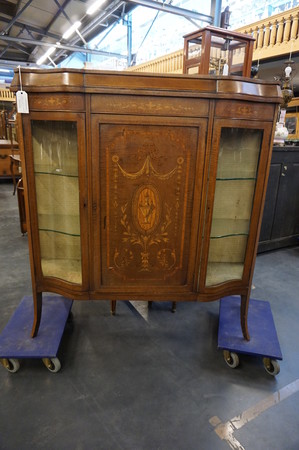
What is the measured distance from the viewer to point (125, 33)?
918cm

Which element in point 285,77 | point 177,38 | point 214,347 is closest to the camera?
point 214,347

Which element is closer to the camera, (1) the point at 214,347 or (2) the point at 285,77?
(1) the point at 214,347

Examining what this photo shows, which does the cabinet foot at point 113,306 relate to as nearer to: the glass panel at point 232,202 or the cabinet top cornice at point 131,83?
the glass panel at point 232,202

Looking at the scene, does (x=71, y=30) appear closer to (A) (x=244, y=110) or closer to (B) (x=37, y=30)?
(B) (x=37, y=30)

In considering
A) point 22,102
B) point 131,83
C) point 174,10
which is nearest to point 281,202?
point 131,83

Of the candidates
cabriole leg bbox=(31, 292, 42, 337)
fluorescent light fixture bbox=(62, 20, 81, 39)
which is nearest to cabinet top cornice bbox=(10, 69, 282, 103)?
cabriole leg bbox=(31, 292, 42, 337)

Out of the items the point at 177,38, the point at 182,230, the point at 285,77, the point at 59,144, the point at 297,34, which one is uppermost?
the point at 177,38

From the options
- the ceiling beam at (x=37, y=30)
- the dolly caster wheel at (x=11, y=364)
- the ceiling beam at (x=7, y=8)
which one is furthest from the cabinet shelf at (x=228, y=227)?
the ceiling beam at (x=37, y=30)

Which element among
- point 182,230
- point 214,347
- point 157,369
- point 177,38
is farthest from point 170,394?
point 177,38

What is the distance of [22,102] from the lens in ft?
3.99

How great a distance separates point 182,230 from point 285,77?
89.4 inches

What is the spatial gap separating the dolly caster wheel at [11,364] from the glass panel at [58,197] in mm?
463

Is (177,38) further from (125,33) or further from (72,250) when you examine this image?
(72,250)

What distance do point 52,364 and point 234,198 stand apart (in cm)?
129
